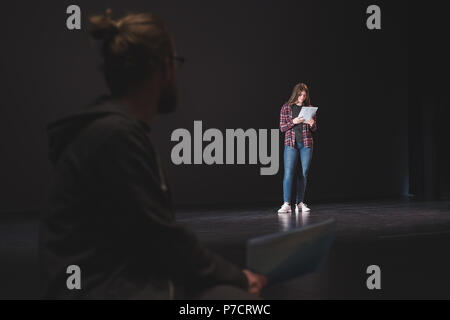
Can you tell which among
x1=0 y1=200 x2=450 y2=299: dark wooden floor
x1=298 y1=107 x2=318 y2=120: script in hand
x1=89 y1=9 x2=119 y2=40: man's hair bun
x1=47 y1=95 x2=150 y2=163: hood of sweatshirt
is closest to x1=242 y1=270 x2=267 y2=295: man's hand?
x1=47 y1=95 x2=150 y2=163: hood of sweatshirt

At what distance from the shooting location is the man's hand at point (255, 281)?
144cm

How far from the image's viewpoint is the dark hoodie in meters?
1.26

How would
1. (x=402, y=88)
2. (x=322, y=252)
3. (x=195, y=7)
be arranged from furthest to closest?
(x=402, y=88) < (x=195, y=7) < (x=322, y=252)

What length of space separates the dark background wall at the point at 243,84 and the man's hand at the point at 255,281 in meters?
6.54

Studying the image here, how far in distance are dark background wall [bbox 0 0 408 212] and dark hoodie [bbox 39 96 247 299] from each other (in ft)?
21.7

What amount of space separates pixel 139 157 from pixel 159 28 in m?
0.31

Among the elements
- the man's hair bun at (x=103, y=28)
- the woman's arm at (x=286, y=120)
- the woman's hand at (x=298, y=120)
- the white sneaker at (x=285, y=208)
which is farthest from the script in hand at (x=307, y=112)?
the man's hair bun at (x=103, y=28)

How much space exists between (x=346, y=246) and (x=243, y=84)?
4.56m

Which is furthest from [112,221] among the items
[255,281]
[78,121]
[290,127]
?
[290,127]

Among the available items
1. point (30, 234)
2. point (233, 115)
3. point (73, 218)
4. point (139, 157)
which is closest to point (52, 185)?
point (73, 218)

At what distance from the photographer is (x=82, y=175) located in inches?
50.1

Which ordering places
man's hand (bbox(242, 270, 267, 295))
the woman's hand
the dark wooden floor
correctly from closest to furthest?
man's hand (bbox(242, 270, 267, 295)) → the dark wooden floor → the woman's hand

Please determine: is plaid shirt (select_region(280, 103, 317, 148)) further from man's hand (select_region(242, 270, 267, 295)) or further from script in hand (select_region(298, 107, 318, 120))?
man's hand (select_region(242, 270, 267, 295))

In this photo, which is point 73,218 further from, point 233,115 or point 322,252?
point 233,115
